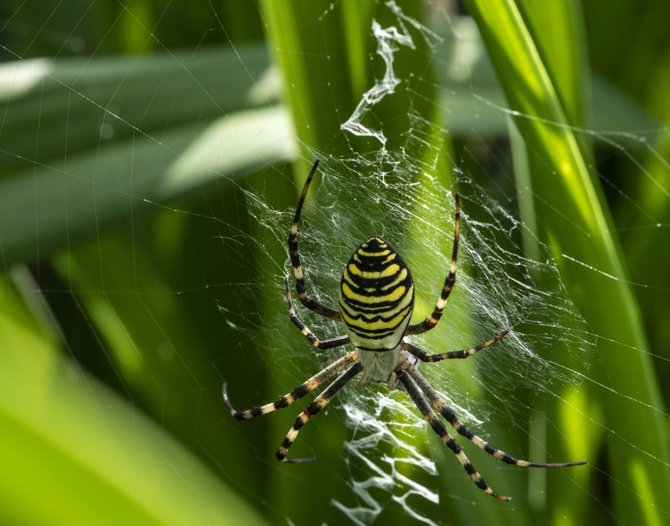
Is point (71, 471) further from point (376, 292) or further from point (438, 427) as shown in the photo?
point (438, 427)

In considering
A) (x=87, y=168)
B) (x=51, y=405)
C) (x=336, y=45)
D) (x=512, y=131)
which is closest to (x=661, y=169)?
(x=512, y=131)

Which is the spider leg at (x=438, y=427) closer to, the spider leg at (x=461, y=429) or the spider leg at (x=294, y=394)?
the spider leg at (x=461, y=429)

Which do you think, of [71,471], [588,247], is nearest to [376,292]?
[588,247]

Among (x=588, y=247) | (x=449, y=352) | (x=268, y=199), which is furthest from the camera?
(x=449, y=352)

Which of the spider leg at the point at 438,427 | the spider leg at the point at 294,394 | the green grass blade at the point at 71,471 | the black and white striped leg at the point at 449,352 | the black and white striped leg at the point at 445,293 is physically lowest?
the spider leg at the point at 438,427

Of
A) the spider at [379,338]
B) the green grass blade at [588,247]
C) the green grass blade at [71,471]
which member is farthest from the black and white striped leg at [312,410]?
the green grass blade at [71,471]

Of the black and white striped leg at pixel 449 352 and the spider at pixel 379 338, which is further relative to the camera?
the black and white striped leg at pixel 449 352
